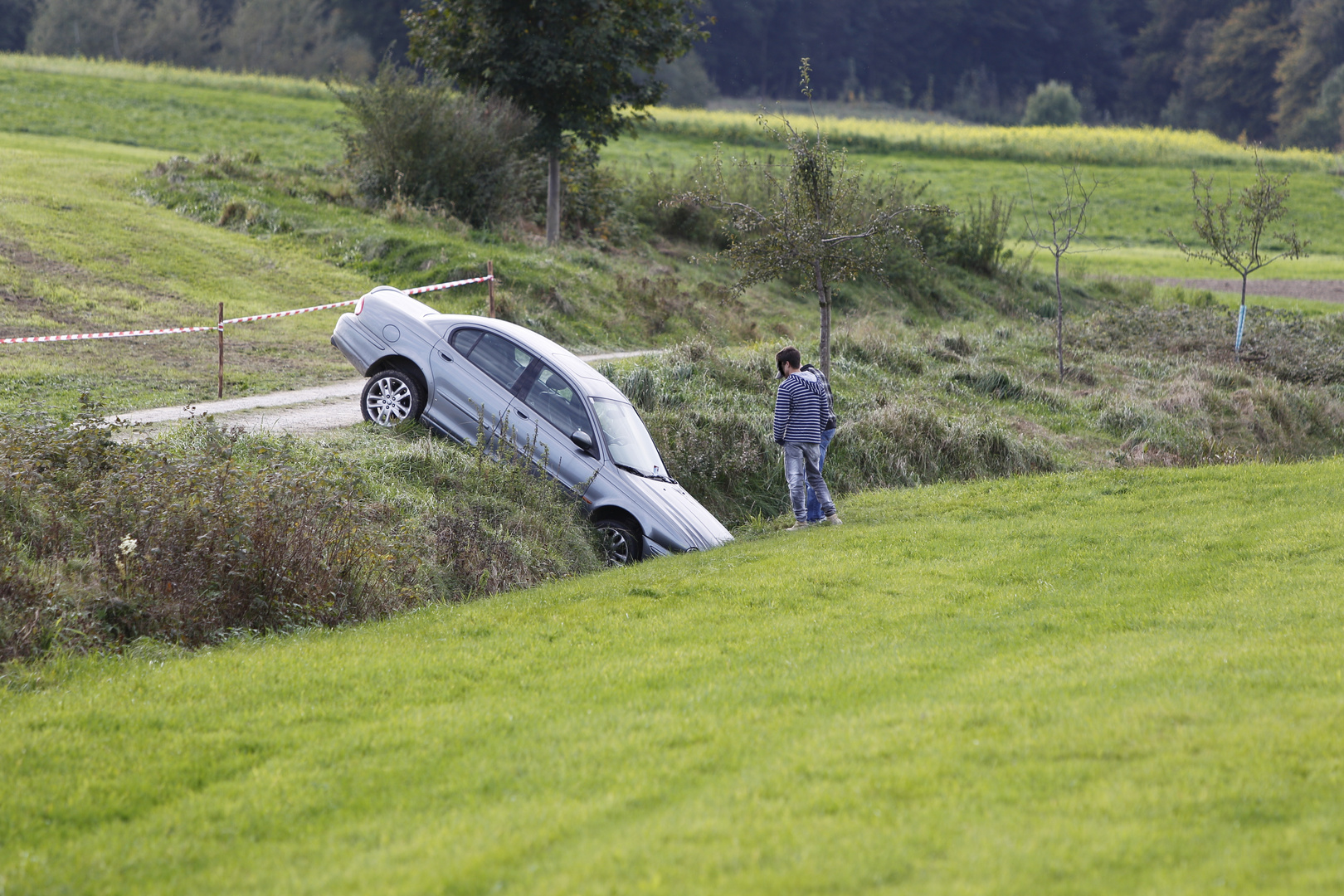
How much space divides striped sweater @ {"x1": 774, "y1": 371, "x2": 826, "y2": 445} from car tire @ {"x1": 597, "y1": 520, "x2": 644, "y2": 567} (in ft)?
6.00

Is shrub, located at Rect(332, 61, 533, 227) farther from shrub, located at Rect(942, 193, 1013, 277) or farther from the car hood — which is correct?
the car hood

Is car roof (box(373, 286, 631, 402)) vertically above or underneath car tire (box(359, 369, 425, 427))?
above

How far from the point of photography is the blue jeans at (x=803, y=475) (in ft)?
40.3

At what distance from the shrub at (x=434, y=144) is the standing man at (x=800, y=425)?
15512 mm

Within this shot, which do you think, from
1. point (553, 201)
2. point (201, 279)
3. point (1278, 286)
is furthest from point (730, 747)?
point (1278, 286)

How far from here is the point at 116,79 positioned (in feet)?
160

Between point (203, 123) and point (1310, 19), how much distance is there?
7983cm

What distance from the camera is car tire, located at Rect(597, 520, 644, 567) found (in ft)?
38.9

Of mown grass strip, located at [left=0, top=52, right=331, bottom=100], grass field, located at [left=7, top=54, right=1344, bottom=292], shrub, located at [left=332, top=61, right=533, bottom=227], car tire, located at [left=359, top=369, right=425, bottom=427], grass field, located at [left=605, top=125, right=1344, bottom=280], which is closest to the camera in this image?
car tire, located at [left=359, top=369, right=425, bottom=427]

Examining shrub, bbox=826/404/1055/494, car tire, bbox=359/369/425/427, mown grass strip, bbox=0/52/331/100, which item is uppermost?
mown grass strip, bbox=0/52/331/100

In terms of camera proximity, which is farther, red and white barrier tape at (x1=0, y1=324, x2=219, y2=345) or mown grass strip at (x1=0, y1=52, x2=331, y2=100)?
mown grass strip at (x1=0, y1=52, x2=331, y2=100)

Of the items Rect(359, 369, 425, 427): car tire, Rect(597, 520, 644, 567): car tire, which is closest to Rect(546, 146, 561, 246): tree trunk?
Rect(359, 369, 425, 427): car tire

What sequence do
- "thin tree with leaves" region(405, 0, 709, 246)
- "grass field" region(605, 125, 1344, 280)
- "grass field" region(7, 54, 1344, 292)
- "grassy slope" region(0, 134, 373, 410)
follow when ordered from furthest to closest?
"grass field" region(605, 125, 1344, 280), "grass field" region(7, 54, 1344, 292), "thin tree with leaves" region(405, 0, 709, 246), "grassy slope" region(0, 134, 373, 410)

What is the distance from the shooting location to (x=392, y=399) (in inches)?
513
